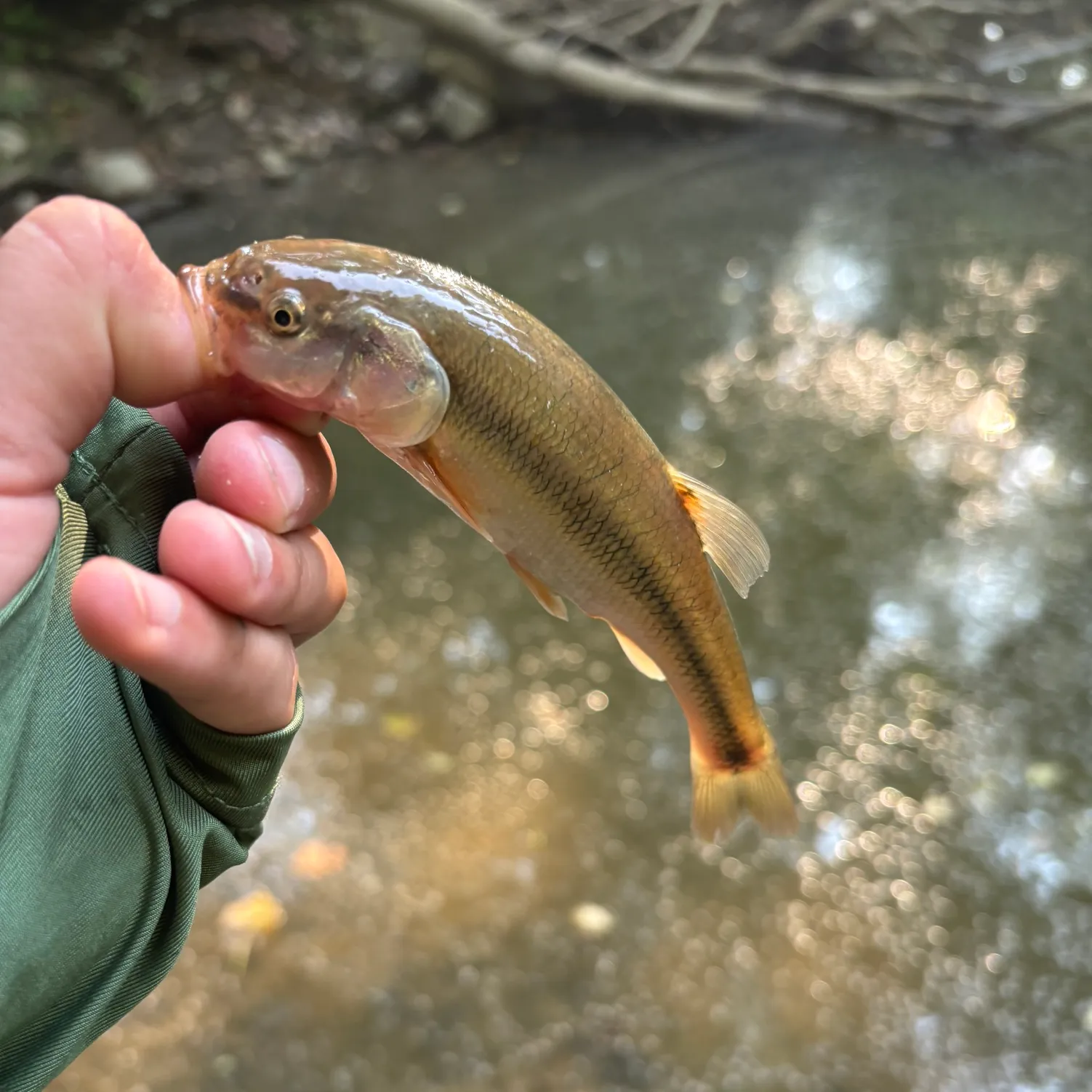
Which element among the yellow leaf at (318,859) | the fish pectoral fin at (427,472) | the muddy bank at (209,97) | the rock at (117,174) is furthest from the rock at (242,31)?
the fish pectoral fin at (427,472)

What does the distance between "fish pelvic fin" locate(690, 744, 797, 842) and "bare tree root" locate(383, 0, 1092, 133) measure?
18.4 ft

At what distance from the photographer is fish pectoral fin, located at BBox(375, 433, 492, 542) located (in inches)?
37.1

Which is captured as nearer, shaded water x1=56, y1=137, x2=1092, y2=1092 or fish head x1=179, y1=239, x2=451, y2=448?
fish head x1=179, y1=239, x2=451, y2=448

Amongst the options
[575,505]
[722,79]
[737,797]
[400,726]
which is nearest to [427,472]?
[575,505]

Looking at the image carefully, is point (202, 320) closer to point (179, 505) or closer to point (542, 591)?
point (179, 505)

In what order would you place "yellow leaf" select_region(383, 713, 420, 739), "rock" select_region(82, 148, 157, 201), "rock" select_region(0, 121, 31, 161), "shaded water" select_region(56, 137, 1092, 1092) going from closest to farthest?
1. "shaded water" select_region(56, 137, 1092, 1092)
2. "yellow leaf" select_region(383, 713, 420, 739)
3. "rock" select_region(0, 121, 31, 161)
4. "rock" select_region(82, 148, 157, 201)

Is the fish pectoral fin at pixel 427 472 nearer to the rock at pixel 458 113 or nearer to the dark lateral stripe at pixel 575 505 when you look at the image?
the dark lateral stripe at pixel 575 505

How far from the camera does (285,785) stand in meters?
2.25

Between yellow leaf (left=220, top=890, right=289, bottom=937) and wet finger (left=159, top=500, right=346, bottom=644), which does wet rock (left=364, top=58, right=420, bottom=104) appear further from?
wet finger (left=159, top=500, right=346, bottom=644)

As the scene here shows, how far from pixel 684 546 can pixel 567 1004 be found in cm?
127

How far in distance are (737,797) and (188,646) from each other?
2.73 feet

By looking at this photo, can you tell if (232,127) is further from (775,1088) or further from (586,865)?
(775,1088)

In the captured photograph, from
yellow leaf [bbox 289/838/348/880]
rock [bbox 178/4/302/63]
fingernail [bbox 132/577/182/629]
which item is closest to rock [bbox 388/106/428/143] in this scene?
rock [bbox 178/4/302/63]

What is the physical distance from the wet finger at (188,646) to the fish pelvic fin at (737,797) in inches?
25.2
